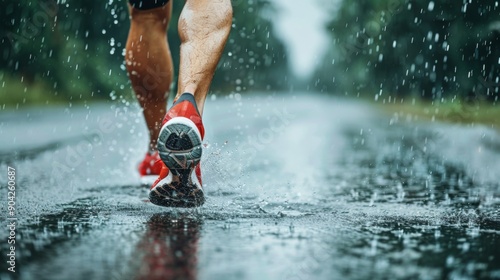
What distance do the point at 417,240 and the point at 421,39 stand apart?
66.0ft

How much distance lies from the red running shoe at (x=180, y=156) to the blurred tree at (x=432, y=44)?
6370 millimetres

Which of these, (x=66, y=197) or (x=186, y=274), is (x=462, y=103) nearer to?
(x=66, y=197)

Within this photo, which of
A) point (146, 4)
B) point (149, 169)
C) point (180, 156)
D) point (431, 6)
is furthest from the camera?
point (431, 6)

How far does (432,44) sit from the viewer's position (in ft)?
67.2

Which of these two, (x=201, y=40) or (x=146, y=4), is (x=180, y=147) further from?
(x=146, y=4)

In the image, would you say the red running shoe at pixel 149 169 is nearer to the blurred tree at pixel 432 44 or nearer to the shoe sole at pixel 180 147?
the shoe sole at pixel 180 147

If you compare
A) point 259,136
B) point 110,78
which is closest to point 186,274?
point 259,136

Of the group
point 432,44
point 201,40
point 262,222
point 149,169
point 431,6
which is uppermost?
point 431,6

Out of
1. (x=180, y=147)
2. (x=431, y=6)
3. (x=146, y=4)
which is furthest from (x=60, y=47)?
(x=180, y=147)

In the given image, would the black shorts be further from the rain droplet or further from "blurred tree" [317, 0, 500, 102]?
the rain droplet

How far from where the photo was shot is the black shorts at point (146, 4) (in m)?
3.91

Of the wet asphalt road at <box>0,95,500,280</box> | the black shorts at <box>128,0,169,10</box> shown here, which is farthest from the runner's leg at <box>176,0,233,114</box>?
the black shorts at <box>128,0,169,10</box>

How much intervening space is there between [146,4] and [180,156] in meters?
1.33

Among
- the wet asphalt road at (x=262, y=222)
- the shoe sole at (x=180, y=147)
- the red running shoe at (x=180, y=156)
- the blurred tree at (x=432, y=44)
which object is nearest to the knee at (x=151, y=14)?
the wet asphalt road at (x=262, y=222)
